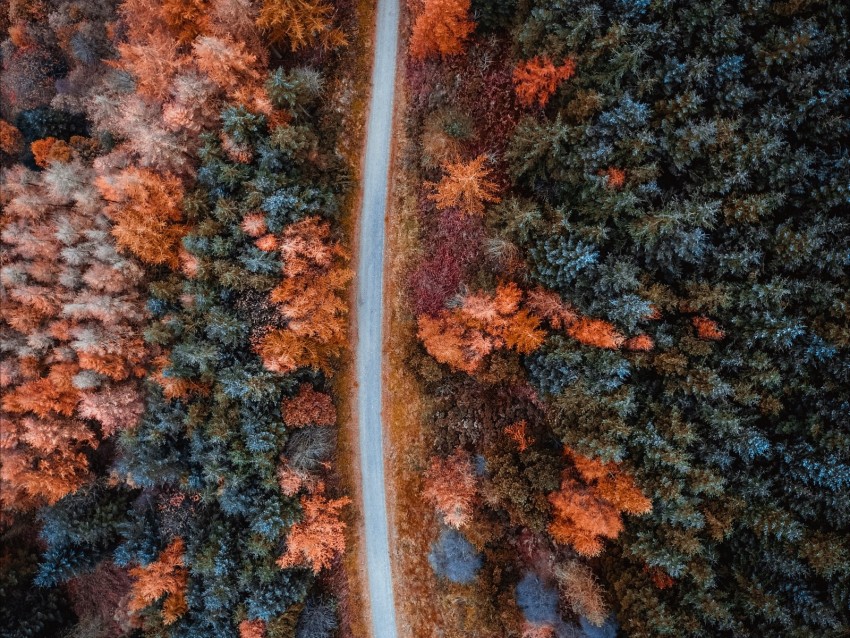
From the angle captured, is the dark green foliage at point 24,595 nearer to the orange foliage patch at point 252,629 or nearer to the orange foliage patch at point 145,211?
the orange foliage patch at point 252,629

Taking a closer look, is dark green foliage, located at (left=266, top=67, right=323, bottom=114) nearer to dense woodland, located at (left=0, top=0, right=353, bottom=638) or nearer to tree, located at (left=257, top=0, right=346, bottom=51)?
dense woodland, located at (left=0, top=0, right=353, bottom=638)

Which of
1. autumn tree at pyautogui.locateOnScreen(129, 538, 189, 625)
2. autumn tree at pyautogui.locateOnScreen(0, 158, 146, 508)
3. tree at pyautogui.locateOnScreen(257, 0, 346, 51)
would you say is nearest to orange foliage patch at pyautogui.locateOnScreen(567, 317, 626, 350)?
tree at pyautogui.locateOnScreen(257, 0, 346, 51)

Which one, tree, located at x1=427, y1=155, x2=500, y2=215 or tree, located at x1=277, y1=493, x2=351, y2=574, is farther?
tree, located at x1=427, y1=155, x2=500, y2=215

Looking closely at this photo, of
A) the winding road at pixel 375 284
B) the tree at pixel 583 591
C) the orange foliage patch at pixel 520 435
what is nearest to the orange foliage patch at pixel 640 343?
the orange foliage patch at pixel 520 435

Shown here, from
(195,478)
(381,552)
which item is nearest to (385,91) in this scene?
(195,478)

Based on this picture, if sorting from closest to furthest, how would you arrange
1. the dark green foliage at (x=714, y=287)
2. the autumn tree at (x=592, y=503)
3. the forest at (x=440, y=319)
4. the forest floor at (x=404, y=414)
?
Answer: the dark green foliage at (x=714, y=287) → the forest at (x=440, y=319) → the autumn tree at (x=592, y=503) → the forest floor at (x=404, y=414)

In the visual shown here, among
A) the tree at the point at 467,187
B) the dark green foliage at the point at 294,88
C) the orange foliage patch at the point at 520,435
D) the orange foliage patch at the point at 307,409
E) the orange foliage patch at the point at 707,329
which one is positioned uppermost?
the dark green foliage at the point at 294,88

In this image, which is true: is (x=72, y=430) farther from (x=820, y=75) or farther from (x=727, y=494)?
(x=820, y=75)
